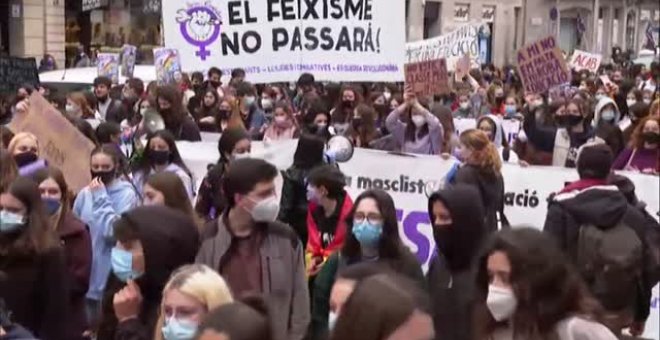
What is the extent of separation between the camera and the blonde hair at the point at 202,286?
Result: 4.06 meters

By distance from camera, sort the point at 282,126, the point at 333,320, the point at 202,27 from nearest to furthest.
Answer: the point at 333,320, the point at 282,126, the point at 202,27

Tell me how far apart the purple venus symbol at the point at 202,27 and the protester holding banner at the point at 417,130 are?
2.42m

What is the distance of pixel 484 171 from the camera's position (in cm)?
783

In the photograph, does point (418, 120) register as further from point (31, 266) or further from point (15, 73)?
point (31, 266)

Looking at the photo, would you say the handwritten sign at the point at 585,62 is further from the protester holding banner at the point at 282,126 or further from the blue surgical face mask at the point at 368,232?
the blue surgical face mask at the point at 368,232

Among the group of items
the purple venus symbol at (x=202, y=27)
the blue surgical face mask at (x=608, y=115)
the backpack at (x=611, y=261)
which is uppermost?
the purple venus symbol at (x=202, y=27)

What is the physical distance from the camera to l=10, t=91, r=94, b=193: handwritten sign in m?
9.06

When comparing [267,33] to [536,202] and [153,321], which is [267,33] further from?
[153,321]

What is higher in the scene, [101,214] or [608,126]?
[608,126]

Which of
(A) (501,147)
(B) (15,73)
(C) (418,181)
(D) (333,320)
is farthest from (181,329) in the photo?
(B) (15,73)

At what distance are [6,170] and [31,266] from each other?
1048 millimetres

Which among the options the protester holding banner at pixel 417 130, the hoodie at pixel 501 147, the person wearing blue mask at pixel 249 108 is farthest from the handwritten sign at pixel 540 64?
the protester holding banner at pixel 417 130

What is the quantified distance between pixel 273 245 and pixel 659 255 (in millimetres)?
2360

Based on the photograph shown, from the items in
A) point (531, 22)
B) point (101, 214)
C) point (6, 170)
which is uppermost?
point (531, 22)
